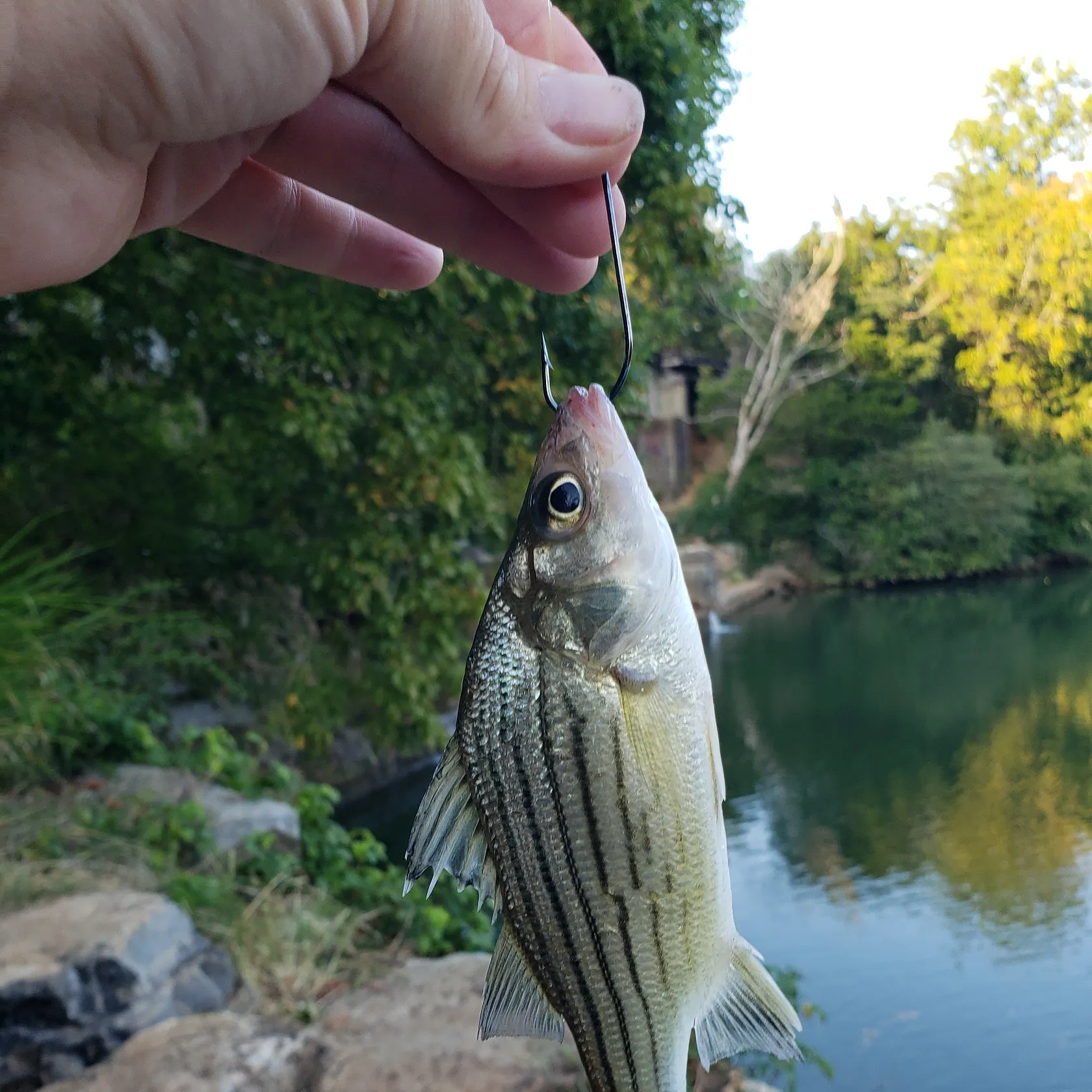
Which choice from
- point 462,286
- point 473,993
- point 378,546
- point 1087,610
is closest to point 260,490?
point 378,546

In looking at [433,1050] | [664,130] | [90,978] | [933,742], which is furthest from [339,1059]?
[933,742]

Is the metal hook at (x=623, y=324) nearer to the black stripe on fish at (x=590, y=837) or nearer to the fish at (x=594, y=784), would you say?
the fish at (x=594, y=784)

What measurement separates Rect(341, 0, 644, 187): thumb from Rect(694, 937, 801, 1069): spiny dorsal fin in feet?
Result: 2.55

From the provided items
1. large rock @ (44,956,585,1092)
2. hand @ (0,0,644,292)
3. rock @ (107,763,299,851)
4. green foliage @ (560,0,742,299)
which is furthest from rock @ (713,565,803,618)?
hand @ (0,0,644,292)

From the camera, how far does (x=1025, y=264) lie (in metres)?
5.52

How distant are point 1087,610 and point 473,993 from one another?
16.8 ft

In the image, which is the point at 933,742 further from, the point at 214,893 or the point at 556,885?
the point at 556,885

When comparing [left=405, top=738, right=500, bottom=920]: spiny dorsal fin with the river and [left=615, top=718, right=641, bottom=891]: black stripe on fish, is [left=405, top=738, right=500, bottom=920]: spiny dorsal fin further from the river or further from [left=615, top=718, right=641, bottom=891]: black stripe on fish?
the river

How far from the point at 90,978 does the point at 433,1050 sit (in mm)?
864

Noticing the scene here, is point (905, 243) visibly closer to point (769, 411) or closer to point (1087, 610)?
point (769, 411)

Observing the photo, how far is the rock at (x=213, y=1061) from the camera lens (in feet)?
6.65

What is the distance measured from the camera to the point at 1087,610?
19.5 ft

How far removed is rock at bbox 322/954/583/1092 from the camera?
2029 mm

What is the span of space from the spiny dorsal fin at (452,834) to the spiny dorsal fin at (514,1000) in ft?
0.19
